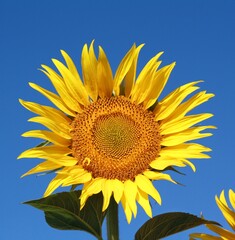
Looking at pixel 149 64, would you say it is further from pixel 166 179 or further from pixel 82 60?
pixel 166 179

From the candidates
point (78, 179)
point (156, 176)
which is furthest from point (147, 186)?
point (78, 179)

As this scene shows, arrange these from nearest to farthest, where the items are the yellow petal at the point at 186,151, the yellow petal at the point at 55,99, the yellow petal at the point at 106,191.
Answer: the yellow petal at the point at 106,191
the yellow petal at the point at 186,151
the yellow petal at the point at 55,99

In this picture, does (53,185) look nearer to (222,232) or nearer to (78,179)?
(78,179)

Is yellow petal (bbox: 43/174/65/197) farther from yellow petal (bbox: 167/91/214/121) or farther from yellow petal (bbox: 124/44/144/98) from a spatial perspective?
yellow petal (bbox: 167/91/214/121)

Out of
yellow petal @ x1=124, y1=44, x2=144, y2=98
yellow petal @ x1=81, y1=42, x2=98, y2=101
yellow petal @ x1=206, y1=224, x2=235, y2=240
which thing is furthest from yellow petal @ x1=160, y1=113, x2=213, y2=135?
yellow petal @ x1=206, y1=224, x2=235, y2=240

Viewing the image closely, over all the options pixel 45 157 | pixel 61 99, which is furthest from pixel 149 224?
pixel 61 99

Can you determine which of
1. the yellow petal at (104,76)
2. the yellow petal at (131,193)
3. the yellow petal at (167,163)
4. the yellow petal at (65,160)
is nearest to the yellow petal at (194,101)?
the yellow petal at (167,163)

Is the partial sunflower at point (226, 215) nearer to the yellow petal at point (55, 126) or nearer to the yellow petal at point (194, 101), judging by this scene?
the yellow petal at point (194, 101)
